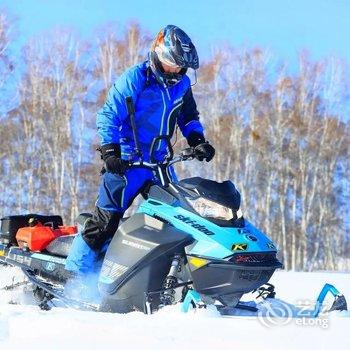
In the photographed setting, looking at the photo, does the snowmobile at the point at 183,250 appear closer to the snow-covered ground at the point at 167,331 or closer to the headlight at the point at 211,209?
the headlight at the point at 211,209

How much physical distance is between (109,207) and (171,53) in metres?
1.06

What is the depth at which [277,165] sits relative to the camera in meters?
26.8

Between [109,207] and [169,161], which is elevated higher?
[169,161]

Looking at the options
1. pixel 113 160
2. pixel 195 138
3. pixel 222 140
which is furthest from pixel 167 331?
pixel 222 140

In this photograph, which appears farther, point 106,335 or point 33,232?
point 33,232

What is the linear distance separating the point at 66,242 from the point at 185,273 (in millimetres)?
1330

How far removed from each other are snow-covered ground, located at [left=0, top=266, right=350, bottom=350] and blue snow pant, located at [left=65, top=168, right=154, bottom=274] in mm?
749

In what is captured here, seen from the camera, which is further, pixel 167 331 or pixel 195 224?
pixel 195 224

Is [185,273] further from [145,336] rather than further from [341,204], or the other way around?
[341,204]

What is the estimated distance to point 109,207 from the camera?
12.6ft

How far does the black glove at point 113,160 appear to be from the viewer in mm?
3549

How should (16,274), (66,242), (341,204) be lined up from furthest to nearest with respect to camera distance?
(341,204) → (16,274) → (66,242)

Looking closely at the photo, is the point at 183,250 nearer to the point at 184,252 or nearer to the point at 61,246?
the point at 184,252

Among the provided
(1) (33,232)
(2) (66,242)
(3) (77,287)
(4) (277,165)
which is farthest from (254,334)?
(4) (277,165)
